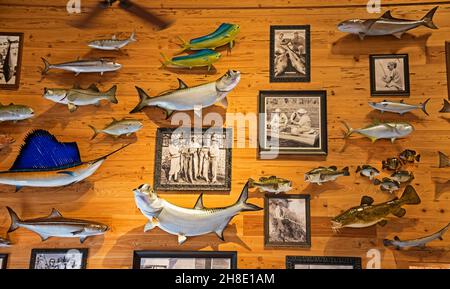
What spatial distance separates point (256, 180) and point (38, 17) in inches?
81.7

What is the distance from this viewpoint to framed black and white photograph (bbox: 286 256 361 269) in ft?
10.7

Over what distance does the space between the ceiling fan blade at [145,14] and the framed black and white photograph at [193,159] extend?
0.82m

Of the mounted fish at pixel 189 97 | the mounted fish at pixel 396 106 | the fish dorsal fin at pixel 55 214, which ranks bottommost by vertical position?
the fish dorsal fin at pixel 55 214

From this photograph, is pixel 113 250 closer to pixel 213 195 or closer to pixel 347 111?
pixel 213 195

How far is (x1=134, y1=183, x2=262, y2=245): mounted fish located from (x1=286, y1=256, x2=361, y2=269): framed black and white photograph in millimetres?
419

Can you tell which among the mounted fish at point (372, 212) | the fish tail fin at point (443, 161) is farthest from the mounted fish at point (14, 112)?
the fish tail fin at point (443, 161)

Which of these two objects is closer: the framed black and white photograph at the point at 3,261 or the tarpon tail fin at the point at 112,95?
the framed black and white photograph at the point at 3,261

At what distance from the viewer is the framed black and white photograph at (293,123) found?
11.5 ft

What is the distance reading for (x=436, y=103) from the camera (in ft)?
11.5

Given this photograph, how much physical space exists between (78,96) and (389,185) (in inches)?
87.7

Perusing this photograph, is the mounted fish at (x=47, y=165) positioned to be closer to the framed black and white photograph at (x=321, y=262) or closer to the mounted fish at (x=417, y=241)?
the framed black and white photograph at (x=321, y=262)
